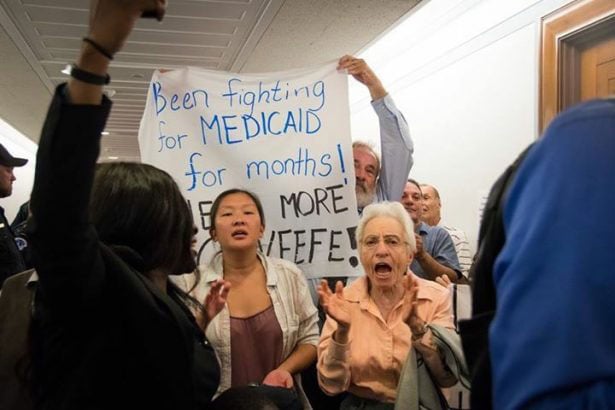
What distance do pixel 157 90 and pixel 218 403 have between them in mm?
1822

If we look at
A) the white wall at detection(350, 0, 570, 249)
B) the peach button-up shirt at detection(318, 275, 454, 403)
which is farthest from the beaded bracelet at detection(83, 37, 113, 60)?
the white wall at detection(350, 0, 570, 249)

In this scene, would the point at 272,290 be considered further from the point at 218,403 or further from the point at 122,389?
the point at 122,389

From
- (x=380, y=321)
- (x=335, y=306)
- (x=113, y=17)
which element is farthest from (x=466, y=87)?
(x=113, y=17)

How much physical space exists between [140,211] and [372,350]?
105 centimetres

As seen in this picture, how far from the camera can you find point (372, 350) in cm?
181

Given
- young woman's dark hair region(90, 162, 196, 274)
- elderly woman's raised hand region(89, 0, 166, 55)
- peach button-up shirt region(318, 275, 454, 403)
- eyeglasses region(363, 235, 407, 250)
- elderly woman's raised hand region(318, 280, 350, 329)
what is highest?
elderly woman's raised hand region(89, 0, 166, 55)

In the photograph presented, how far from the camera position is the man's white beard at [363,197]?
99.3 inches

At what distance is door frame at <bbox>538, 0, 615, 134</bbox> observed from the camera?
8.25 ft

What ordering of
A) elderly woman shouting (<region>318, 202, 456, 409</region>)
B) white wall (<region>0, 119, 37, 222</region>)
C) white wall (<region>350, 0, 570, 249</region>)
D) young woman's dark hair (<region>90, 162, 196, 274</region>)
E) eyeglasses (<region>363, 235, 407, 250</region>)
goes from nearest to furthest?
young woman's dark hair (<region>90, 162, 196, 274</region>) → elderly woman shouting (<region>318, 202, 456, 409</region>) → eyeglasses (<region>363, 235, 407, 250</region>) → white wall (<region>350, 0, 570, 249</region>) → white wall (<region>0, 119, 37, 222</region>)

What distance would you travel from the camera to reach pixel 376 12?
3.19 m

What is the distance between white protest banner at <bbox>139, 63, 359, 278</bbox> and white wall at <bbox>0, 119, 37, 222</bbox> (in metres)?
6.13

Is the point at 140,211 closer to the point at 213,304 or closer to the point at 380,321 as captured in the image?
the point at 213,304

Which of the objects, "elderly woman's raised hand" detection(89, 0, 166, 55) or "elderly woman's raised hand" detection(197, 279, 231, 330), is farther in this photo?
"elderly woman's raised hand" detection(197, 279, 231, 330)

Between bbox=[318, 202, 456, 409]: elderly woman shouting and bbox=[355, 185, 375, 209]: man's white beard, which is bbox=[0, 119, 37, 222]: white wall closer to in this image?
bbox=[355, 185, 375, 209]: man's white beard
